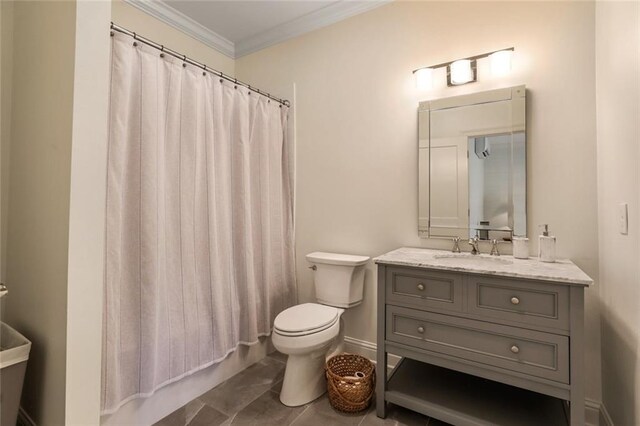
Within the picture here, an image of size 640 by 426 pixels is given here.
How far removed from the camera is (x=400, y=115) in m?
2.18

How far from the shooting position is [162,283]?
169 cm

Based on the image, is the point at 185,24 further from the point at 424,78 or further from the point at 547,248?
the point at 547,248

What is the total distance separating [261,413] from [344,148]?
1830 mm

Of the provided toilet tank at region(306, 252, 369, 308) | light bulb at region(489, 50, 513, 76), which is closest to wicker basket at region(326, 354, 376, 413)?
toilet tank at region(306, 252, 369, 308)

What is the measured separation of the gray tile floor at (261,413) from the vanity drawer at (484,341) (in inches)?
18.1

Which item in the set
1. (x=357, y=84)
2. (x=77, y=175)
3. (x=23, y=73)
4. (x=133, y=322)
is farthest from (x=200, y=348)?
(x=357, y=84)

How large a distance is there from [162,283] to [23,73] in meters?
1.21

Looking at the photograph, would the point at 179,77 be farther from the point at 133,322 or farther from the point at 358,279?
the point at 358,279

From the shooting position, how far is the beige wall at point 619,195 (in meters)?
1.20

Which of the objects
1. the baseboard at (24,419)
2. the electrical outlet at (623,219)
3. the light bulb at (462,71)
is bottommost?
the baseboard at (24,419)

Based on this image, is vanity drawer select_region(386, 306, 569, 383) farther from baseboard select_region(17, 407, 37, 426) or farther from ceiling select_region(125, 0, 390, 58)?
ceiling select_region(125, 0, 390, 58)

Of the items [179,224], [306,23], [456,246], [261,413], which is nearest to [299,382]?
[261,413]

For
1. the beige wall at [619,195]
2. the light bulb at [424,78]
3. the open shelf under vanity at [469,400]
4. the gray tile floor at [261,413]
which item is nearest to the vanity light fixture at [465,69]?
the light bulb at [424,78]

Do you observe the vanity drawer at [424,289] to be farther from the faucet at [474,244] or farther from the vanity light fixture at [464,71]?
the vanity light fixture at [464,71]
